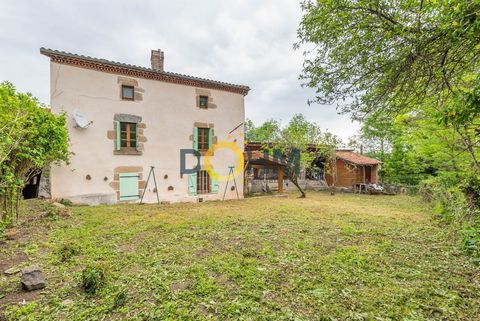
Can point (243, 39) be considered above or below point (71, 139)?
above

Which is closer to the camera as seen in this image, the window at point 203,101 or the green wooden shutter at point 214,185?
the window at point 203,101

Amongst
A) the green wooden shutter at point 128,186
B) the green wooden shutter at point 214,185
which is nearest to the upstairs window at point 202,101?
the green wooden shutter at point 214,185

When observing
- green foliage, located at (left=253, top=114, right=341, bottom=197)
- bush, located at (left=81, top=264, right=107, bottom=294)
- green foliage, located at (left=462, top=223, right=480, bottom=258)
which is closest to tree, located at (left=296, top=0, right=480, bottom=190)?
green foliage, located at (left=462, top=223, right=480, bottom=258)

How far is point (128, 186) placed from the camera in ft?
33.0

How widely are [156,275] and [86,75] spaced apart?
9511 millimetres

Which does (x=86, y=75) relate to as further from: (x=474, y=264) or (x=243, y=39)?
(x=474, y=264)

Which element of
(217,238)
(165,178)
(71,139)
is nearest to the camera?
(217,238)

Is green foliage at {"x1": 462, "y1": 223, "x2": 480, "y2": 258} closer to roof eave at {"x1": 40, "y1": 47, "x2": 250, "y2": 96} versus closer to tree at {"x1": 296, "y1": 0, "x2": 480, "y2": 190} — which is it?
tree at {"x1": 296, "y1": 0, "x2": 480, "y2": 190}

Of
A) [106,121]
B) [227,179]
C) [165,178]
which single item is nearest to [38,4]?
A: [106,121]

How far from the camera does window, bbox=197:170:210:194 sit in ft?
39.1

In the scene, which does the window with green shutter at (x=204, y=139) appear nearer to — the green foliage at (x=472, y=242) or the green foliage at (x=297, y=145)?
the green foliage at (x=297, y=145)

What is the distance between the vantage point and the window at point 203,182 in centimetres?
1192

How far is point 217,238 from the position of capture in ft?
16.1

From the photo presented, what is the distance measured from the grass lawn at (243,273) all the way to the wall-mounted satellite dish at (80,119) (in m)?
4.79
